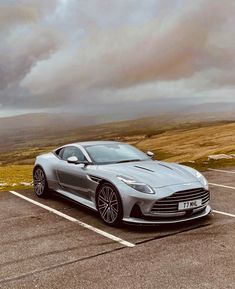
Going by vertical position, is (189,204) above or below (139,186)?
below

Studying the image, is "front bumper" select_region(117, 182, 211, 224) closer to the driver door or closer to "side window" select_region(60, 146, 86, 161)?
the driver door

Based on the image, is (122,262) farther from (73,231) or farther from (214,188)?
(214,188)

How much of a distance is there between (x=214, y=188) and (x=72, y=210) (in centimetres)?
505

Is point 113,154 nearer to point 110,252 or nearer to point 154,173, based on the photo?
point 154,173

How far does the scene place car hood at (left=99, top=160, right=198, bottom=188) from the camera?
7.89 metres

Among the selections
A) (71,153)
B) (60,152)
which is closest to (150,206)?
(71,153)

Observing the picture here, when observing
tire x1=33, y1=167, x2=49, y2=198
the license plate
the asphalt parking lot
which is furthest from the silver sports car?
tire x1=33, y1=167, x2=49, y2=198

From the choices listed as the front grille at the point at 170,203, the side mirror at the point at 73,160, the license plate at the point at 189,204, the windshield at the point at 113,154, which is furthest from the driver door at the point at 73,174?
the license plate at the point at 189,204

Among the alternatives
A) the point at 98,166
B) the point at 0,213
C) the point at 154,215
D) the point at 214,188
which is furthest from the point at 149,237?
the point at 214,188

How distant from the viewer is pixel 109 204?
8117 mm

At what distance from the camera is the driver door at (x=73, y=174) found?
909 centimetres

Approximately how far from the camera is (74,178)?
31.1 feet

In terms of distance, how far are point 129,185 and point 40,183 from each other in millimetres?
4293

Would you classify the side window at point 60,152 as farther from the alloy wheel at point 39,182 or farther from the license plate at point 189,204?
the license plate at point 189,204
